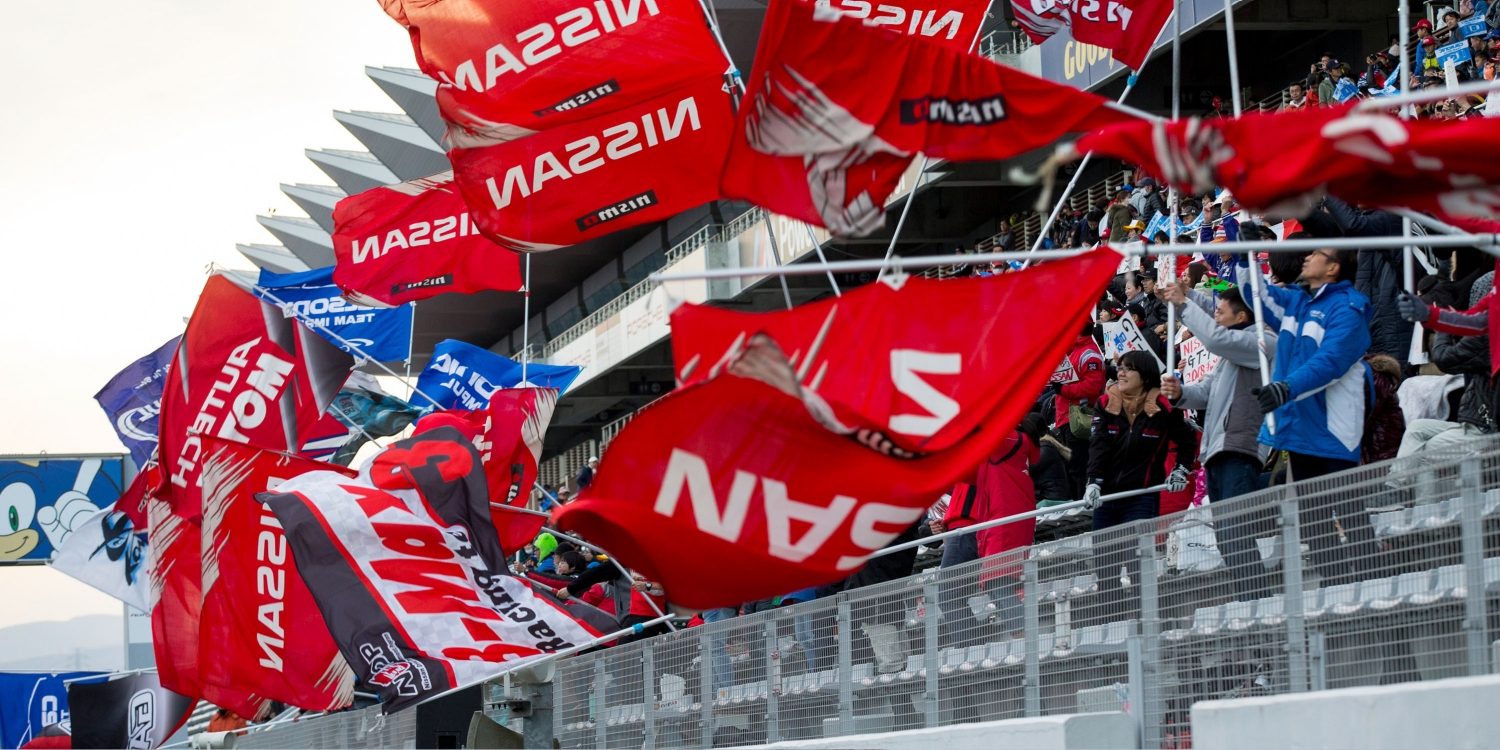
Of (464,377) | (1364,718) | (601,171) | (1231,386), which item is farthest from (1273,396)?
(464,377)

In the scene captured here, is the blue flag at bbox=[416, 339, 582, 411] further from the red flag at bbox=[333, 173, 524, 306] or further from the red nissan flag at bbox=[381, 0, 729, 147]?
the red nissan flag at bbox=[381, 0, 729, 147]

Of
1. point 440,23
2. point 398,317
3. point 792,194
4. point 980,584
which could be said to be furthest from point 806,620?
point 398,317

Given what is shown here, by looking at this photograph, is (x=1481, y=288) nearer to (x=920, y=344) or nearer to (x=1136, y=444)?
(x=1136, y=444)

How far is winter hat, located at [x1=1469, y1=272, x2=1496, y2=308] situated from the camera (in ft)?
31.5

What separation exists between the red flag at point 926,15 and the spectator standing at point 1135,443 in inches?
123

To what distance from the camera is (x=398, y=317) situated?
20.1 m

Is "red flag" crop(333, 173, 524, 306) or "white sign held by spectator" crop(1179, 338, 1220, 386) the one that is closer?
"white sign held by spectator" crop(1179, 338, 1220, 386)

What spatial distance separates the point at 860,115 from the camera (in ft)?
26.3

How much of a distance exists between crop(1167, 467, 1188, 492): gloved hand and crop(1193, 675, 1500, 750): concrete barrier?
2.49 metres

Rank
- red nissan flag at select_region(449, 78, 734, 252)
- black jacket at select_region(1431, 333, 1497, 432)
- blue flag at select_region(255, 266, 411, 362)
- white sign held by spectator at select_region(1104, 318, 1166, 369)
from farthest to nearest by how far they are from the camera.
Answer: blue flag at select_region(255, 266, 411, 362) < white sign held by spectator at select_region(1104, 318, 1166, 369) < red nissan flag at select_region(449, 78, 734, 252) < black jacket at select_region(1431, 333, 1497, 432)

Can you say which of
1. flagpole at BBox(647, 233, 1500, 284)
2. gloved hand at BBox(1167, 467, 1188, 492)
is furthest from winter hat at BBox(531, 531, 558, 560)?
flagpole at BBox(647, 233, 1500, 284)

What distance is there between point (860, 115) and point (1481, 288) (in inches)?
134

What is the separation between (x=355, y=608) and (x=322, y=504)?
770 millimetres

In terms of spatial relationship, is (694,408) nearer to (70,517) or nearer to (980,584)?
(980,584)
